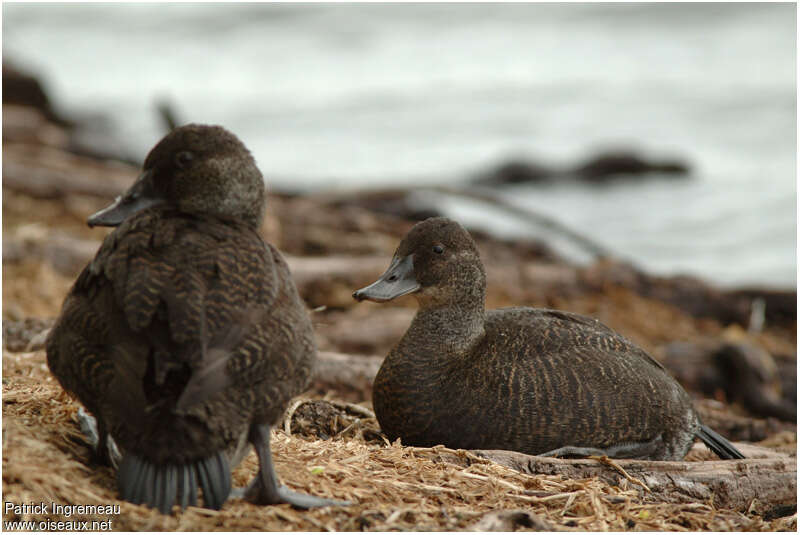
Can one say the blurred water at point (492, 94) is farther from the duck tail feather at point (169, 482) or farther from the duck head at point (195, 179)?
the duck tail feather at point (169, 482)

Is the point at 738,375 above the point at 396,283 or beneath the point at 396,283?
beneath

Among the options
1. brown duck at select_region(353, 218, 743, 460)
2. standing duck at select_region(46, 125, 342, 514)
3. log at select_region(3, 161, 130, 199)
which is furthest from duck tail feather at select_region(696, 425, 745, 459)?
log at select_region(3, 161, 130, 199)

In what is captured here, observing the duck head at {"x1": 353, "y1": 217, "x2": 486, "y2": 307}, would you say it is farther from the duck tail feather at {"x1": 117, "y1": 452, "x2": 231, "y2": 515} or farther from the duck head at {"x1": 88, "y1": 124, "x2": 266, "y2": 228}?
the duck tail feather at {"x1": 117, "y1": 452, "x2": 231, "y2": 515}

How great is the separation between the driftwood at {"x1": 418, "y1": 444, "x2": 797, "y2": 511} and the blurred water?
830 cm

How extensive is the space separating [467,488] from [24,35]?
35.0 metres

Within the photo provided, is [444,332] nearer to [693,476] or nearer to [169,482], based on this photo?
[693,476]

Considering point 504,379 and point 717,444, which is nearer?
point 504,379

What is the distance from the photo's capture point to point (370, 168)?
19.1m

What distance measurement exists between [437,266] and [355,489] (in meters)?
1.51

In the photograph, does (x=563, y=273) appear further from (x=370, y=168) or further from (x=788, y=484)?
(x=370, y=168)

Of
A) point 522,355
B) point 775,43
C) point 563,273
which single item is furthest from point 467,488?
point 775,43

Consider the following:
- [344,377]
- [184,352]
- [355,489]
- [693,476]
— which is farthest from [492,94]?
[184,352]

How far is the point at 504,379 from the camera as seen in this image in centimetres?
451

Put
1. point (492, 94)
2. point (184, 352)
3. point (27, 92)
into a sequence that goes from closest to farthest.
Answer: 1. point (184, 352)
2. point (27, 92)
3. point (492, 94)
